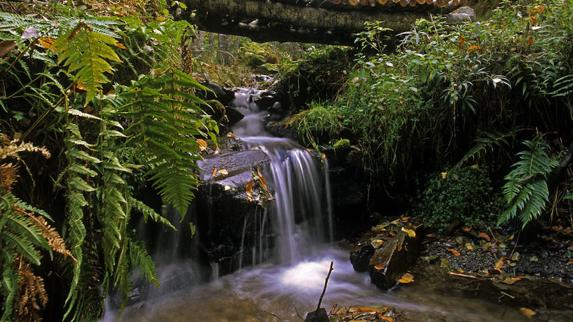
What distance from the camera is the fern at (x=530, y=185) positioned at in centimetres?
380

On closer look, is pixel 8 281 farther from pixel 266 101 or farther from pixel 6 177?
pixel 266 101

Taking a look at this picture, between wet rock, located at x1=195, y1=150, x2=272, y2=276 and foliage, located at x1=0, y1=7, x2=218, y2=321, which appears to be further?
wet rock, located at x1=195, y1=150, x2=272, y2=276

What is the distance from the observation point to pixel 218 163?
4.73 meters

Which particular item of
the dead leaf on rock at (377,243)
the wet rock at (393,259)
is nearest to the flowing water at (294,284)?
the wet rock at (393,259)

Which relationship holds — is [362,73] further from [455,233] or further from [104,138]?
[104,138]

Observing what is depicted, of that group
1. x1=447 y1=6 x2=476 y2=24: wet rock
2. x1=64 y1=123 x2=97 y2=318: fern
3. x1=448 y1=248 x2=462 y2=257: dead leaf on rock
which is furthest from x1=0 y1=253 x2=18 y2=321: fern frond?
x1=447 y1=6 x2=476 y2=24: wet rock

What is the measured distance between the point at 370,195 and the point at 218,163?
218 centimetres

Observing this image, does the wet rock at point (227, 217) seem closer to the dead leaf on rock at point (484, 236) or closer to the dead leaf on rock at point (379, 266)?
the dead leaf on rock at point (379, 266)

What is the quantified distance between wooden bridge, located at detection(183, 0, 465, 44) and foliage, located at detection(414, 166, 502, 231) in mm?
3183

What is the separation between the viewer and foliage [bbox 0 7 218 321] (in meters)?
1.58

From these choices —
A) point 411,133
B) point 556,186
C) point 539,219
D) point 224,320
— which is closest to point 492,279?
point 539,219

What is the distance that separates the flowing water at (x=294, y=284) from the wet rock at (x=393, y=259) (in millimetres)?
124

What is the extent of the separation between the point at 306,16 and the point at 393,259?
420 centimetres

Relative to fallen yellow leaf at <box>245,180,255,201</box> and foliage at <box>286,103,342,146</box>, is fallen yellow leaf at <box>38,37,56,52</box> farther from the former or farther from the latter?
foliage at <box>286,103,342,146</box>
